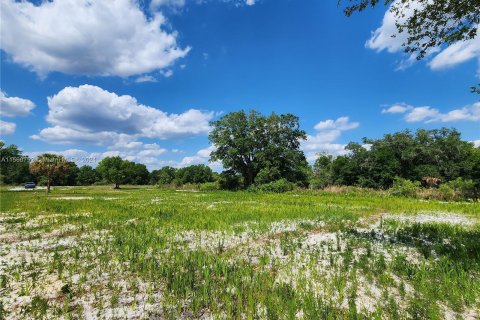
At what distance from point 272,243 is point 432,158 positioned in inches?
2655

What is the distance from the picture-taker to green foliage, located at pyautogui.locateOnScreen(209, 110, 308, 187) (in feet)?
178

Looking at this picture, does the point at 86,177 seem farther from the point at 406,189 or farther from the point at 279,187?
the point at 406,189

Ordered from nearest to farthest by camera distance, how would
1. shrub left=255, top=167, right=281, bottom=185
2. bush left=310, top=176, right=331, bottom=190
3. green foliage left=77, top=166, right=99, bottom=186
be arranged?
bush left=310, top=176, right=331, bottom=190, shrub left=255, top=167, right=281, bottom=185, green foliage left=77, top=166, right=99, bottom=186

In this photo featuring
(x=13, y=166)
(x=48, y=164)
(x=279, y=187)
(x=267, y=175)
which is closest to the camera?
(x=279, y=187)

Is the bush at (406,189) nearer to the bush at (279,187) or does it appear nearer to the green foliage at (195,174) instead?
the bush at (279,187)

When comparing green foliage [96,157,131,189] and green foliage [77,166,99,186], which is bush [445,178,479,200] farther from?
green foliage [77,166,99,186]

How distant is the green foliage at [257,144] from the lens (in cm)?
5412

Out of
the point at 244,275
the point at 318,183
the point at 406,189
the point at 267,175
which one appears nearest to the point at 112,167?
the point at 267,175

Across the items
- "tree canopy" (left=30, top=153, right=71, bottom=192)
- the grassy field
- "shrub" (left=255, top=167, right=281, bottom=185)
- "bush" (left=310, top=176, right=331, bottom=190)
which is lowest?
the grassy field

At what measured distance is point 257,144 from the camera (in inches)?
2233

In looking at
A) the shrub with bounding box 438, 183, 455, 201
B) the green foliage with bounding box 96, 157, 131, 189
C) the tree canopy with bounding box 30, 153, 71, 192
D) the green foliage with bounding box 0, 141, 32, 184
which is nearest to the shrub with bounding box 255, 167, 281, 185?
the shrub with bounding box 438, 183, 455, 201

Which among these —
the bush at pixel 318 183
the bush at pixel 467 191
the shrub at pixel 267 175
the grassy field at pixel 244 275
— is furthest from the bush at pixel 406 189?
the grassy field at pixel 244 275

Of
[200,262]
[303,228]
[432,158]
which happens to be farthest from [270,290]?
[432,158]

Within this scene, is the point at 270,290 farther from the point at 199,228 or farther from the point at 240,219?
the point at 240,219
